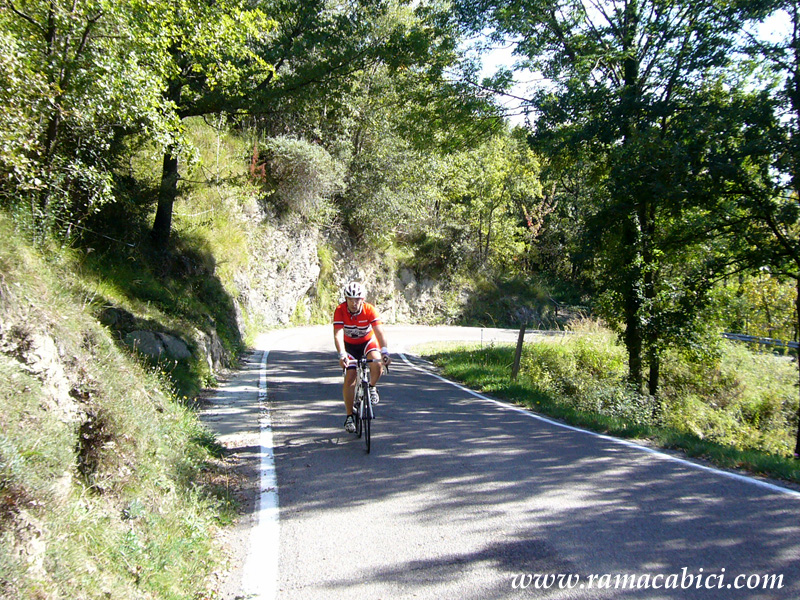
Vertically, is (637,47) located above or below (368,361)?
above

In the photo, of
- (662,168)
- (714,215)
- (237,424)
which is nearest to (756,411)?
(714,215)

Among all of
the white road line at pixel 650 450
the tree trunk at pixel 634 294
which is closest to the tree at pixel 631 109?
the tree trunk at pixel 634 294

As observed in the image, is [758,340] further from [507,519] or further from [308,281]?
[308,281]

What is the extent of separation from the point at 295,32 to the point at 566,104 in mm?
6604

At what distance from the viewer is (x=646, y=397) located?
1361cm

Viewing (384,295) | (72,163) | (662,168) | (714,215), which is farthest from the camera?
(384,295)

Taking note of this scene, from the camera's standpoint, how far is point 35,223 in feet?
25.2

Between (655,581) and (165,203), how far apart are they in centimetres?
1358

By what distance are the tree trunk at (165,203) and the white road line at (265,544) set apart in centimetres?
902

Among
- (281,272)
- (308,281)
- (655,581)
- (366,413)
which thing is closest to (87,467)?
(366,413)

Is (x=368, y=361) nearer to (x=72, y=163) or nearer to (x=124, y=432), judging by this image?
(x=124, y=432)

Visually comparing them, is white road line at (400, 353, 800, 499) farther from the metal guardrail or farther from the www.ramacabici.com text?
the metal guardrail

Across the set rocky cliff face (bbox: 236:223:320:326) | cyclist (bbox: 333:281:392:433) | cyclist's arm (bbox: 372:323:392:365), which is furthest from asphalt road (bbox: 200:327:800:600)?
rocky cliff face (bbox: 236:223:320:326)

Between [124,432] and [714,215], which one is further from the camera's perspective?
[714,215]
